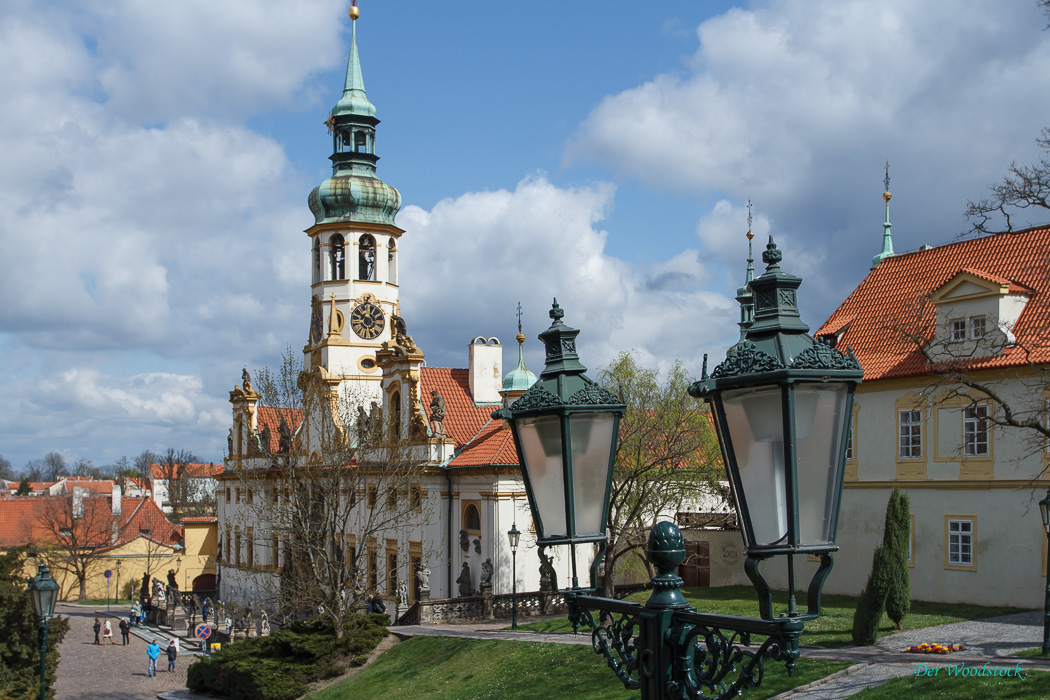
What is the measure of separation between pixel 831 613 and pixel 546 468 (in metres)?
21.3

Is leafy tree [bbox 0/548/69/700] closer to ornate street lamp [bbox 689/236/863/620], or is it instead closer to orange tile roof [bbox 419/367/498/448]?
ornate street lamp [bbox 689/236/863/620]

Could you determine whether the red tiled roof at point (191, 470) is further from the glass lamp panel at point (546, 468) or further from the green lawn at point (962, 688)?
the glass lamp panel at point (546, 468)

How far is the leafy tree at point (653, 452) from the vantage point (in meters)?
30.1

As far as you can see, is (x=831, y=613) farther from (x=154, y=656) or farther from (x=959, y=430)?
(x=154, y=656)

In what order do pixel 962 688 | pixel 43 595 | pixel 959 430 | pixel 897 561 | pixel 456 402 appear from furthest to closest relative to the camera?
pixel 456 402 < pixel 959 430 < pixel 897 561 < pixel 43 595 < pixel 962 688

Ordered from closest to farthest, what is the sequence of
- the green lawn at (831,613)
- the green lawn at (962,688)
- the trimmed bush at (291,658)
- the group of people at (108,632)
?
the green lawn at (962,688) → the green lawn at (831,613) → the trimmed bush at (291,658) → the group of people at (108,632)

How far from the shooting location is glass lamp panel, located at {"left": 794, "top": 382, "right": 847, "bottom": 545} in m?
4.12

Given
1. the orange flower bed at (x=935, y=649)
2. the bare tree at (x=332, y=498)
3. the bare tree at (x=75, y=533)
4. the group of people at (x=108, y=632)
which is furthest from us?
the bare tree at (x=75, y=533)

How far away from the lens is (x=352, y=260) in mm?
48906

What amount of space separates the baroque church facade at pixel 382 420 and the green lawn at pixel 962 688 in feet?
45.5

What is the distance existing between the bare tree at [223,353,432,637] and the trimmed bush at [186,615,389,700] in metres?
0.52

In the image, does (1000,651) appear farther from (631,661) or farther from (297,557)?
(297,557)

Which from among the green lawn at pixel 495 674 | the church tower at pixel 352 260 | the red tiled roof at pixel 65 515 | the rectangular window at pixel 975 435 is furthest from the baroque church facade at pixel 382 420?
the red tiled roof at pixel 65 515

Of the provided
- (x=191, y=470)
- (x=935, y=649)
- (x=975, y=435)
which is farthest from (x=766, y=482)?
(x=191, y=470)
